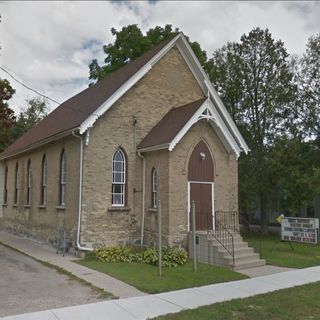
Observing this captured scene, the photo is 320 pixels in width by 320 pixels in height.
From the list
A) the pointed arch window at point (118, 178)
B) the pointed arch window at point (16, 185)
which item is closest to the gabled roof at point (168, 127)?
the pointed arch window at point (118, 178)

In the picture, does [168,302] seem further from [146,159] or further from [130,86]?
[130,86]

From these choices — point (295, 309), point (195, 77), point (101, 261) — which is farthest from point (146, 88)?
point (295, 309)

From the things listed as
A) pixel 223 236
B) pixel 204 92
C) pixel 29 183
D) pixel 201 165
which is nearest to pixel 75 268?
pixel 223 236

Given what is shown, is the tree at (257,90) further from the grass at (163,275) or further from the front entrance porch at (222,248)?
the grass at (163,275)

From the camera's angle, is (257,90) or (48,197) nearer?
(48,197)

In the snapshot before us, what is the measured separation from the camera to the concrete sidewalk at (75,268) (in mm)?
9945

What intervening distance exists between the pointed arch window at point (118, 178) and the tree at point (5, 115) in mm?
20744

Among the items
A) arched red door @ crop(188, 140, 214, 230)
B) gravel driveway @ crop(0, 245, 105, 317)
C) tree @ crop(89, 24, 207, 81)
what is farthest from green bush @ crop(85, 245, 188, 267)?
tree @ crop(89, 24, 207, 81)

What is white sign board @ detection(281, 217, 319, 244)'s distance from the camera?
16438 millimetres

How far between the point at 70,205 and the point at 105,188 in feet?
5.72

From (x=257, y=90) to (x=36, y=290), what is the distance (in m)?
21.9

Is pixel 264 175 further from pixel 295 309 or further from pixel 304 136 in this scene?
pixel 295 309

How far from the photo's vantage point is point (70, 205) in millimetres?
17203

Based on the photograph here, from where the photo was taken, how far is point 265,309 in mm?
8461
